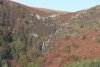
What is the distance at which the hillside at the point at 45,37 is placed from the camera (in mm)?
75256

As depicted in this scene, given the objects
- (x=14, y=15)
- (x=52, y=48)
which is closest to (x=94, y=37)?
(x=52, y=48)

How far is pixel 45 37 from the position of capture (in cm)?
8656

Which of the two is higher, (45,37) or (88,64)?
(45,37)

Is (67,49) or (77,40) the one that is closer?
(67,49)

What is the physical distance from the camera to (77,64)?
64.7 m

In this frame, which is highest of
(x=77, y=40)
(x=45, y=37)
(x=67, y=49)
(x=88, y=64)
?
(x=45, y=37)

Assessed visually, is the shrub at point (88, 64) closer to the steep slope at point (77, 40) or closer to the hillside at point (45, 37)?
the hillside at point (45, 37)

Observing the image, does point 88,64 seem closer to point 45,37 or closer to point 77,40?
point 77,40

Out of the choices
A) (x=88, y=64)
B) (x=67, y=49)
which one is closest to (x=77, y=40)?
(x=67, y=49)

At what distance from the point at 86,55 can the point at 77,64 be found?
898 centimetres

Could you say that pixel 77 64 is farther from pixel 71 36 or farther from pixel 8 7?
pixel 8 7

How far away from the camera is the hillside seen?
2963 inches

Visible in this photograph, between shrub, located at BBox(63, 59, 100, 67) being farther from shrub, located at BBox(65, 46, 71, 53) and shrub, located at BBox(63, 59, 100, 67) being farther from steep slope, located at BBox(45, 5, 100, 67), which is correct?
shrub, located at BBox(65, 46, 71, 53)

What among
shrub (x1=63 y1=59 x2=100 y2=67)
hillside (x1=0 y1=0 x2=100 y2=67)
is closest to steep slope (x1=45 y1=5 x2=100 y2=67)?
hillside (x1=0 y1=0 x2=100 y2=67)
